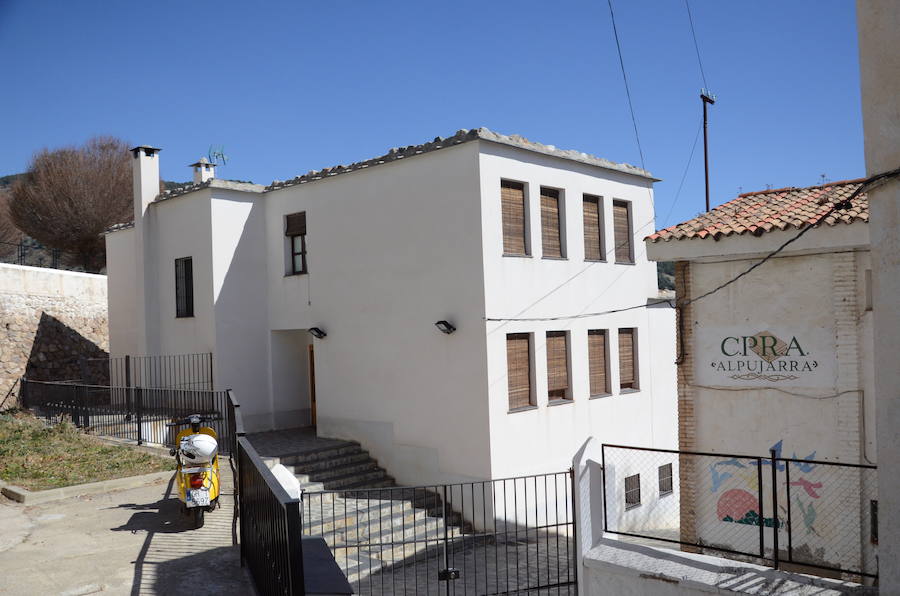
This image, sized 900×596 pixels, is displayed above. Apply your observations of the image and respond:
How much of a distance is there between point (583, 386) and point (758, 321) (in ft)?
19.5

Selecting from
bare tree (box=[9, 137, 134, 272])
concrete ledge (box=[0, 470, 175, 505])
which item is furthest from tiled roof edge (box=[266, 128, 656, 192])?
bare tree (box=[9, 137, 134, 272])

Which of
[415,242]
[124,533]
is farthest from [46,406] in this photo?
[124,533]

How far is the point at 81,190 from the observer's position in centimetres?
3164

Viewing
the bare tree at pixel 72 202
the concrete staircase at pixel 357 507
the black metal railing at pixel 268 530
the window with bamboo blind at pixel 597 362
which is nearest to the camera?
the black metal railing at pixel 268 530

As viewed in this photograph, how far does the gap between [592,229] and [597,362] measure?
290 centimetres

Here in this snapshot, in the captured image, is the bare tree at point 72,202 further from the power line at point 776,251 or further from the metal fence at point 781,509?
the metal fence at point 781,509

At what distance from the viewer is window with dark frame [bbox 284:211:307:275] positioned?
16.9 meters

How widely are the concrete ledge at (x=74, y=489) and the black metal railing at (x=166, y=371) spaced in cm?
596

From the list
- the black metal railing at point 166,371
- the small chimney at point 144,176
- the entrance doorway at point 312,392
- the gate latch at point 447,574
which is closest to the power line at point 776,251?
the gate latch at point 447,574

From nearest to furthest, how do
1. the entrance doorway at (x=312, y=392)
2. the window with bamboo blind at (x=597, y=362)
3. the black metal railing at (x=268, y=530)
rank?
the black metal railing at (x=268, y=530) < the window with bamboo blind at (x=597, y=362) < the entrance doorway at (x=312, y=392)

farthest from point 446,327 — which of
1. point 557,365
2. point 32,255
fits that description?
point 32,255

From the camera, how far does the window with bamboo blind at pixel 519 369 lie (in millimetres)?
14172

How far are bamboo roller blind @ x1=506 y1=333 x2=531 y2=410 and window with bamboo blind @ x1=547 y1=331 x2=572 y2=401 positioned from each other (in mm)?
575

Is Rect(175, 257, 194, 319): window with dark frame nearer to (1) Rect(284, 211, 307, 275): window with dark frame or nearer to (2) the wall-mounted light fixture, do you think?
(1) Rect(284, 211, 307, 275): window with dark frame
